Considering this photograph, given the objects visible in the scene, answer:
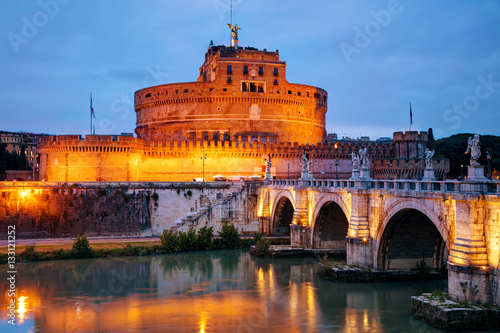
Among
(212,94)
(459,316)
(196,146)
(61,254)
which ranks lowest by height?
(459,316)

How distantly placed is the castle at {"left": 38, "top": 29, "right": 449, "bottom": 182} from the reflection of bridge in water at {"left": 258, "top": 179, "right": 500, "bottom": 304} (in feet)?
40.2

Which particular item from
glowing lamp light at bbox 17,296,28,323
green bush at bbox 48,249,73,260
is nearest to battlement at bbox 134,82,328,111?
green bush at bbox 48,249,73,260

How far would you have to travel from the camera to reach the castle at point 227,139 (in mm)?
48438

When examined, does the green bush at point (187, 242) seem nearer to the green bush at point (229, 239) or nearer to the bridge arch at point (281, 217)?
the green bush at point (229, 239)

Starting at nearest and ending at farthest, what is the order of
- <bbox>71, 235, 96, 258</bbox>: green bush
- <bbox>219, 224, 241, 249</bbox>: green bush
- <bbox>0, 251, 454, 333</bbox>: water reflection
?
<bbox>0, 251, 454, 333</bbox>: water reflection < <bbox>71, 235, 96, 258</bbox>: green bush < <bbox>219, 224, 241, 249</bbox>: green bush

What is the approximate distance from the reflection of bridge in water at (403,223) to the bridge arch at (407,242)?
46 millimetres

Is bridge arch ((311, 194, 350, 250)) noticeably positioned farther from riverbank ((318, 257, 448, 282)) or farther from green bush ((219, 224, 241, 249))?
green bush ((219, 224, 241, 249))

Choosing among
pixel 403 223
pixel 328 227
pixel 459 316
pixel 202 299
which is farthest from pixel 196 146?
pixel 459 316

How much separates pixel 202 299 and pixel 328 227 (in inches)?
461

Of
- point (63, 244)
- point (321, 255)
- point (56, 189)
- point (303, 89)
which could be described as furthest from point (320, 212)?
point (303, 89)

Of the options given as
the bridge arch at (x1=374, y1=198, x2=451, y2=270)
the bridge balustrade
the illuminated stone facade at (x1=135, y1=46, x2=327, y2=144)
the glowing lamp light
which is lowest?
the glowing lamp light

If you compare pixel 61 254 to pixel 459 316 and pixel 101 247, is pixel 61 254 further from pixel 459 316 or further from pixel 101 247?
pixel 459 316

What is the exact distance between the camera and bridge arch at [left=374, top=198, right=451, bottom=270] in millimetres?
23516

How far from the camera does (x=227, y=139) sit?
5956cm
